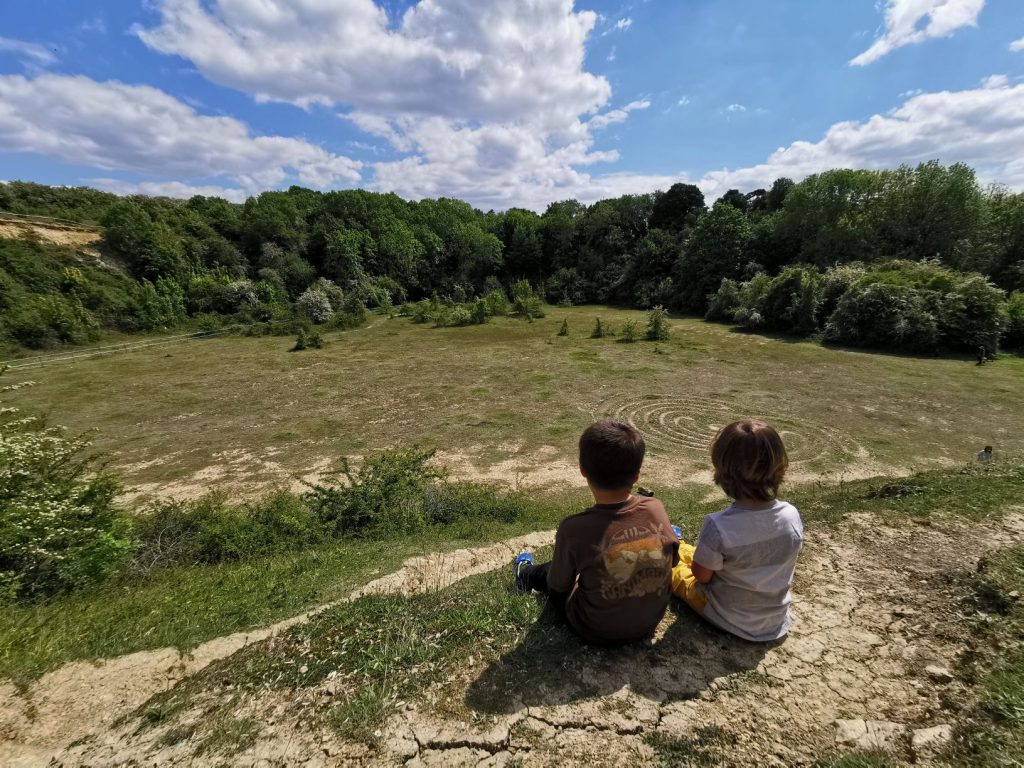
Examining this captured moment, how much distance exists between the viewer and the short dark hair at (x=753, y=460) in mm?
2939

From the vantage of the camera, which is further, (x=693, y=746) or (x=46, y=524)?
(x=46, y=524)

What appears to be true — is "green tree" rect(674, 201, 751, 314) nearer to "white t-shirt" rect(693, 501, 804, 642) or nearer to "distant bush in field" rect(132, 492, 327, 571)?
"distant bush in field" rect(132, 492, 327, 571)

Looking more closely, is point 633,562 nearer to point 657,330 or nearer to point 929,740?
point 929,740

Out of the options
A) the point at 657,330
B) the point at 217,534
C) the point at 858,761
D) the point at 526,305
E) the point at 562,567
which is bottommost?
the point at 217,534

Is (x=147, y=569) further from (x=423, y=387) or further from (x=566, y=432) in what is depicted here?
(x=423, y=387)

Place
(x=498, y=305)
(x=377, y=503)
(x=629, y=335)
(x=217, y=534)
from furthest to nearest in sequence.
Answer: (x=498, y=305), (x=629, y=335), (x=377, y=503), (x=217, y=534)

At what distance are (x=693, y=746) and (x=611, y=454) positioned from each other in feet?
5.58

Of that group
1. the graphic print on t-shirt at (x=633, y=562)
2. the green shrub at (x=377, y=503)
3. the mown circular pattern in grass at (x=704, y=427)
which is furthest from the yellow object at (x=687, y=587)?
the mown circular pattern in grass at (x=704, y=427)

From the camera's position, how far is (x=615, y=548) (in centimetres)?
290

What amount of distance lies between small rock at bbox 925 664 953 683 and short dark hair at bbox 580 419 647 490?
236 centimetres

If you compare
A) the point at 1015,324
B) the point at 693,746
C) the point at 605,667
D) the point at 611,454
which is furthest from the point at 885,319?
the point at 693,746

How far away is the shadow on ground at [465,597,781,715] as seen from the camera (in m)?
2.89

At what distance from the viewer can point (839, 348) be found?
25609 mm

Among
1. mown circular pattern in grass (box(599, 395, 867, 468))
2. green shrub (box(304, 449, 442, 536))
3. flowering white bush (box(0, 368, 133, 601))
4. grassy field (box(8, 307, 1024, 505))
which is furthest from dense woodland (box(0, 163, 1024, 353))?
flowering white bush (box(0, 368, 133, 601))
